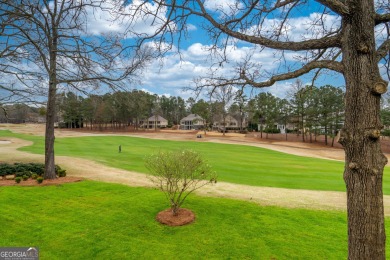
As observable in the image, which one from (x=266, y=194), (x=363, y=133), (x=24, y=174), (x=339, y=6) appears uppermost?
(x=339, y=6)

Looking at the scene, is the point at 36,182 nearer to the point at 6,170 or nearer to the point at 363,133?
the point at 6,170

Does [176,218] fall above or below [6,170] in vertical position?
below

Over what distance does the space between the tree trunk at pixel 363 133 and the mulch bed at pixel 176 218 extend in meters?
5.22

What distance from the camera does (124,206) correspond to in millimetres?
9242

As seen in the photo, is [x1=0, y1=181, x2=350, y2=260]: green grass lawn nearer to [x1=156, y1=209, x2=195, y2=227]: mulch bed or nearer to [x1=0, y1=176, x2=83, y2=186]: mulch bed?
[x1=156, y1=209, x2=195, y2=227]: mulch bed

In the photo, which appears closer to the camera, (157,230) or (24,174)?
(157,230)

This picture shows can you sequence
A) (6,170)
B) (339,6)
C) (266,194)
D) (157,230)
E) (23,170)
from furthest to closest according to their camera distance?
(23,170) < (6,170) < (266,194) < (157,230) < (339,6)

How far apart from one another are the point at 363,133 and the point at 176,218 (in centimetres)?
611

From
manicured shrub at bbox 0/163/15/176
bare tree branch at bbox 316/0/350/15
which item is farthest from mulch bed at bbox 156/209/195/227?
manicured shrub at bbox 0/163/15/176

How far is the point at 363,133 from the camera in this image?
3.18 metres

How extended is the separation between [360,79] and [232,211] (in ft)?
22.1

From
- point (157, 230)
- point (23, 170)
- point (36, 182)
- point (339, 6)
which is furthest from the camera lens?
point (23, 170)

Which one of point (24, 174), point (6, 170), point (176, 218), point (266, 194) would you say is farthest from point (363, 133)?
point (6, 170)

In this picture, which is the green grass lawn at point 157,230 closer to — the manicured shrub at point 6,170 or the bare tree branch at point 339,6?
the bare tree branch at point 339,6
